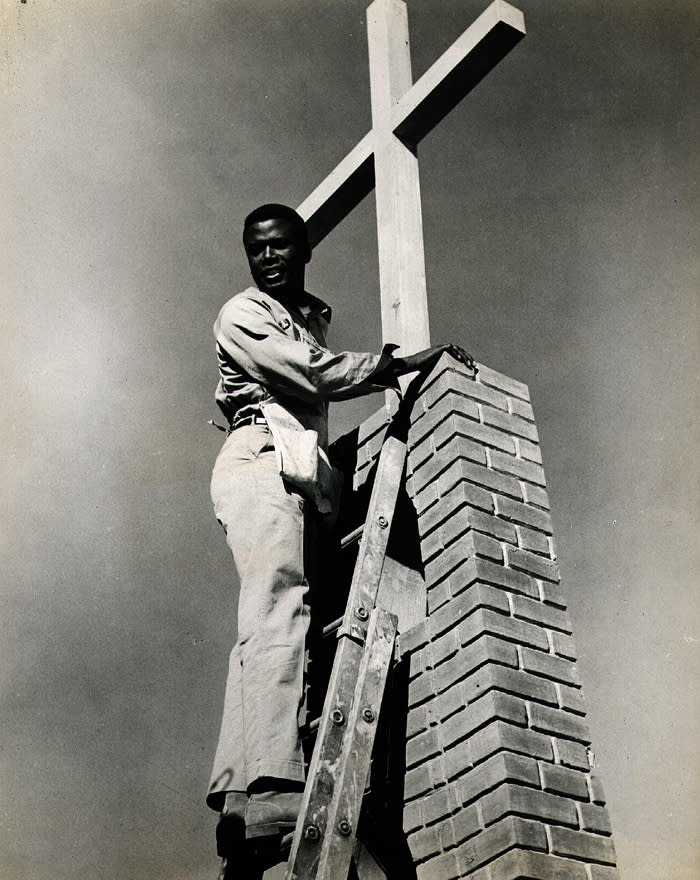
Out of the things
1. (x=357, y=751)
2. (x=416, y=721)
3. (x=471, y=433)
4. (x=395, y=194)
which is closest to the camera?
(x=357, y=751)

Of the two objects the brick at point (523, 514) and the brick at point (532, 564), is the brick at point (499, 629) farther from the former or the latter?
the brick at point (523, 514)

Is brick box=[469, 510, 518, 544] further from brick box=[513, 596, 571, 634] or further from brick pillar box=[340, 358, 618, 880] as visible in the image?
brick box=[513, 596, 571, 634]

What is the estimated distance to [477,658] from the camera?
408 cm

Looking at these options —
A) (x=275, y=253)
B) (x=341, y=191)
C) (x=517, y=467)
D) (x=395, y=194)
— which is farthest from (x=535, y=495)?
(x=341, y=191)

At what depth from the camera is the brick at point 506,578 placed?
426 cm

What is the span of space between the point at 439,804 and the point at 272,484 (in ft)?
4.25

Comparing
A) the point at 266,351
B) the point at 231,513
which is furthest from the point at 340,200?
the point at 231,513

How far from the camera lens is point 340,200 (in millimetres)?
6199

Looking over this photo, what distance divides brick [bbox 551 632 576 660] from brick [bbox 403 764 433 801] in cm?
60

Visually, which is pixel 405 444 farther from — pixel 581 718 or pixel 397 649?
pixel 581 718

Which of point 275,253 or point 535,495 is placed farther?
point 275,253

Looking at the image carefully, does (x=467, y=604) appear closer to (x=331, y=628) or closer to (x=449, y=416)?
(x=331, y=628)

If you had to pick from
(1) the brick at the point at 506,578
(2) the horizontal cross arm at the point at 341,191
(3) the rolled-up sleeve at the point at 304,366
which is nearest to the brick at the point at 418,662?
(1) the brick at the point at 506,578

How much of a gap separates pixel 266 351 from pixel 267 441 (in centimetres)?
37
